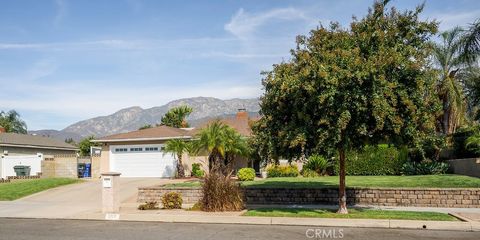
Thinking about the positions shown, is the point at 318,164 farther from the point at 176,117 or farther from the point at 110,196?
the point at 176,117

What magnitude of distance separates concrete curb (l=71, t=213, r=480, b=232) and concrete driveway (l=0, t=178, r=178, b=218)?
2.23m

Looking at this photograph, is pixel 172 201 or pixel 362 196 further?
pixel 362 196

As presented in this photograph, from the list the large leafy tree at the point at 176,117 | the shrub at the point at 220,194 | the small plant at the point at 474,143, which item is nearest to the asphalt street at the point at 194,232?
the shrub at the point at 220,194

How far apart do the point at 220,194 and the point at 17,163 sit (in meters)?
25.5

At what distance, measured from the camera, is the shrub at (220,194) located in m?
16.7

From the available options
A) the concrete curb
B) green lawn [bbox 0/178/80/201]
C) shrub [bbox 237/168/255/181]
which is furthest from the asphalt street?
shrub [bbox 237/168/255/181]

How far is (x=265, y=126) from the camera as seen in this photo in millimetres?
15758

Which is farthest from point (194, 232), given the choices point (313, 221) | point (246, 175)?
point (246, 175)

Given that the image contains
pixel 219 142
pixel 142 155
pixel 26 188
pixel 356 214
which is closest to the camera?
pixel 356 214

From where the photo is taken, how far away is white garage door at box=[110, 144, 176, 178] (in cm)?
3056

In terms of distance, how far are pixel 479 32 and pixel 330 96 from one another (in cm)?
1101

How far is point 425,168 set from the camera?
26.1 m

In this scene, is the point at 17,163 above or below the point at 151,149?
below

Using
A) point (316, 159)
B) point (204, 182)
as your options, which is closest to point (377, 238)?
point (204, 182)
